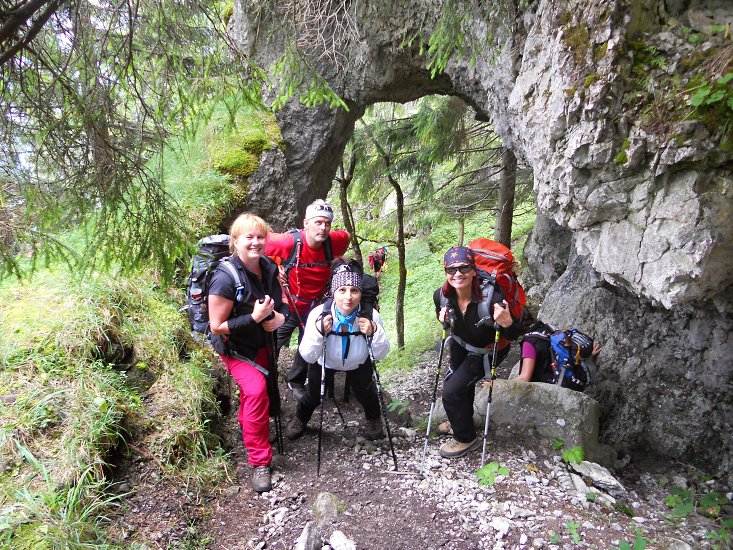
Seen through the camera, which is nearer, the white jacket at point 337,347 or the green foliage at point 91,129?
the green foliage at point 91,129

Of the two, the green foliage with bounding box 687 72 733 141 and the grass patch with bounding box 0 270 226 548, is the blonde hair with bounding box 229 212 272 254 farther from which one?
the green foliage with bounding box 687 72 733 141

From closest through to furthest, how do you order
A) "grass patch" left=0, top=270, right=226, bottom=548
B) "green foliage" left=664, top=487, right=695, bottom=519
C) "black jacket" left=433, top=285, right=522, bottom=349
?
"grass patch" left=0, top=270, right=226, bottom=548 → "black jacket" left=433, top=285, right=522, bottom=349 → "green foliage" left=664, top=487, right=695, bottom=519

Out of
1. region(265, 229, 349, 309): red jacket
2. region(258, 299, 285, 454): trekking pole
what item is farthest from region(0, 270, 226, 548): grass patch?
region(265, 229, 349, 309): red jacket

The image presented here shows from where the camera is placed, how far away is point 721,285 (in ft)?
15.1

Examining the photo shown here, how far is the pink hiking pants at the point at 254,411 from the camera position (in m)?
4.19

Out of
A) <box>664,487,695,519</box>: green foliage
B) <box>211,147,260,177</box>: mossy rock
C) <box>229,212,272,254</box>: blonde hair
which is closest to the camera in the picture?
<box>229,212,272,254</box>: blonde hair

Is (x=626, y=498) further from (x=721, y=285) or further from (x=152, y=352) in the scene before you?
(x=152, y=352)

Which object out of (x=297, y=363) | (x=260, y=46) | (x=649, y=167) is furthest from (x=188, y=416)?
(x=260, y=46)

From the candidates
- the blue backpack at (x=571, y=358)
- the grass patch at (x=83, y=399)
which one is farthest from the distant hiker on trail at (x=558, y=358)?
the grass patch at (x=83, y=399)

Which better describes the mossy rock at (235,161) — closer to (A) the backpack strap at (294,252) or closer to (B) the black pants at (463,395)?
(A) the backpack strap at (294,252)

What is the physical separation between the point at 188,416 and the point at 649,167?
5.14 metres

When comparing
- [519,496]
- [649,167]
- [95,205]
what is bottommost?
[519,496]

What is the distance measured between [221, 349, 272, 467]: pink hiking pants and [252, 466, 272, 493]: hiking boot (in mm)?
53

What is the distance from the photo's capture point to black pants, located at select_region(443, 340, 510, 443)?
488cm
